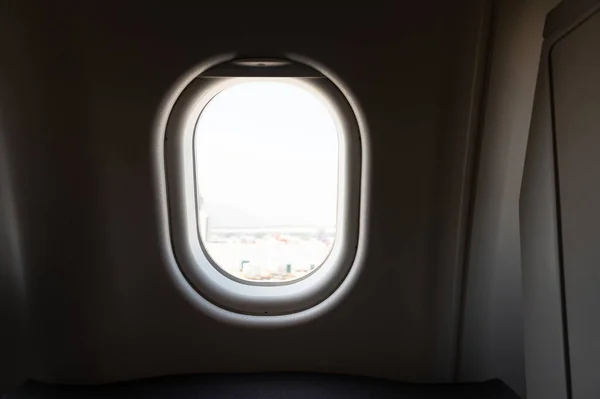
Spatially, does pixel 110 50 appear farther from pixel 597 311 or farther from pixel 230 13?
pixel 597 311

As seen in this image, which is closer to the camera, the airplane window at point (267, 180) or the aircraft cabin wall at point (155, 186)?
the aircraft cabin wall at point (155, 186)

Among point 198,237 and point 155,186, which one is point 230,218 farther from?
point 155,186

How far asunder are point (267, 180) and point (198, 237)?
0.92ft

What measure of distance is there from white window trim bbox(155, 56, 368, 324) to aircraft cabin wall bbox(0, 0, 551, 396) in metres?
0.03

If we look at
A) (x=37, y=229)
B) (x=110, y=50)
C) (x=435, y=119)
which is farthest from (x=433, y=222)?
(x=37, y=229)

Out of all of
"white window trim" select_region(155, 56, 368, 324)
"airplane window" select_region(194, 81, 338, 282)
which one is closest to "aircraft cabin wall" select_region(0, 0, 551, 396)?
"white window trim" select_region(155, 56, 368, 324)

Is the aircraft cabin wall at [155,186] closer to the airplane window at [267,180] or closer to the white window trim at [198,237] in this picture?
the white window trim at [198,237]

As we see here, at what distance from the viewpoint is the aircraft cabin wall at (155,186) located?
142 centimetres

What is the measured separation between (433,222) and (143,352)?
0.93 metres

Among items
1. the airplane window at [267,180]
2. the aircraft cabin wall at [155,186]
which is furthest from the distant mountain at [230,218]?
the aircraft cabin wall at [155,186]

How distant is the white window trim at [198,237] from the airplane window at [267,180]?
0.05 meters

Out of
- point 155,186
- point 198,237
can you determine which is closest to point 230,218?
point 198,237

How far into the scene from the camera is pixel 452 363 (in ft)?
5.41

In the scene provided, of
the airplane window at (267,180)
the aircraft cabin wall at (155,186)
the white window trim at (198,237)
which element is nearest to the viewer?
the aircraft cabin wall at (155,186)
